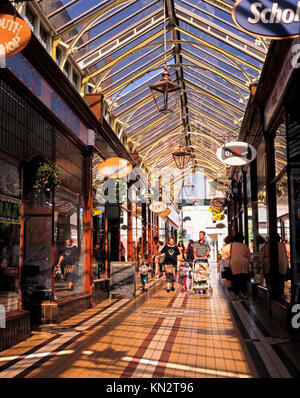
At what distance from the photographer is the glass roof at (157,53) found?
372 inches

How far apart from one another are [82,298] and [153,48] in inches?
262

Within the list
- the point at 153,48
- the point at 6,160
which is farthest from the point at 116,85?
the point at 6,160

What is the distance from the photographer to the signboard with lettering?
480 inches

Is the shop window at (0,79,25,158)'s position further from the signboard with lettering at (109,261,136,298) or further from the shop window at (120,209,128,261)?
the shop window at (120,209,128,261)

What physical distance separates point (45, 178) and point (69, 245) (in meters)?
2.60

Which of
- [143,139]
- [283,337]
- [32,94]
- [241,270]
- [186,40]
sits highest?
[186,40]

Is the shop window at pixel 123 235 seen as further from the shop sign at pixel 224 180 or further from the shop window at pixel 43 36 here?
the shop window at pixel 43 36

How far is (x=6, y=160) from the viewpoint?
21.8ft

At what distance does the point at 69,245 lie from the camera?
978 centimetres

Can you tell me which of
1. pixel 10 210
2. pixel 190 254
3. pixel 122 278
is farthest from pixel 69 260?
pixel 190 254

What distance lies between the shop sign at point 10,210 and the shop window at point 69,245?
1.76 meters

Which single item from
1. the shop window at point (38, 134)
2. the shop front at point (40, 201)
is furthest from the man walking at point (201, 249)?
the shop window at point (38, 134)
